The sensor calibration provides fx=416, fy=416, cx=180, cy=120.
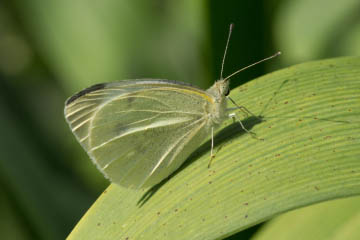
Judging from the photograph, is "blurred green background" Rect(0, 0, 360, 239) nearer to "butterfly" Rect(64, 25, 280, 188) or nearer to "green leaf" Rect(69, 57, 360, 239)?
"butterfly" Rect(64, 25, 280, 188)

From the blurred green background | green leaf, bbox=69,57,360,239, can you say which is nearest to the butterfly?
green leaf, bbox=69,57,360,239

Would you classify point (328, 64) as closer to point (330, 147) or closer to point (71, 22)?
point (330, 147)

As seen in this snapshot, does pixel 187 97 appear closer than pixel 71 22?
Yes

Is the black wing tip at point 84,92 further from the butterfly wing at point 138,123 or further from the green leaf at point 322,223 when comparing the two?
the green leaf at point 322,223

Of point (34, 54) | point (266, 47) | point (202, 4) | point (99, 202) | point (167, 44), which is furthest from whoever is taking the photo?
point (34, 54)

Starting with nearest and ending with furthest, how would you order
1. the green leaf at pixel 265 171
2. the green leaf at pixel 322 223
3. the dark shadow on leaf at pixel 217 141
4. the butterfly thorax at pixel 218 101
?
the green leaf at pixel 265 171, the green leaf at pixel 322 223, the dark shadow on leaf at pixel 217 141, the butterfly thorax at pixel 218 101

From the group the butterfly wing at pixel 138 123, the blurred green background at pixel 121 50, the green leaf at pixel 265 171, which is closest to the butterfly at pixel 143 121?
the butterfly wing at pixel 138 123

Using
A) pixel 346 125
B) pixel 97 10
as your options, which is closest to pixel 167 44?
pixel 97 10
